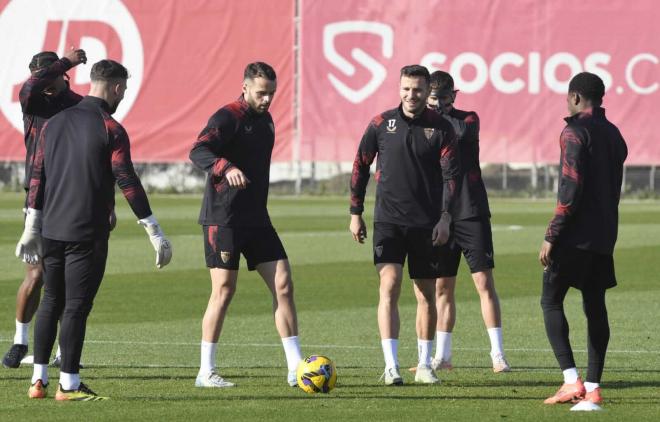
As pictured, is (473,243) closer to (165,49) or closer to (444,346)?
(444,346)

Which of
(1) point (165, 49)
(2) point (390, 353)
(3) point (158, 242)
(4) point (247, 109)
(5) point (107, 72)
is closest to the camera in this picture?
(3) point (158, 242)

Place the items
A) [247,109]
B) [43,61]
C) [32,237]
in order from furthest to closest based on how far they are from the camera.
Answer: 1. [43,61]
2. [247,109]
3. [32,237]

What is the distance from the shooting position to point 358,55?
43.7 m

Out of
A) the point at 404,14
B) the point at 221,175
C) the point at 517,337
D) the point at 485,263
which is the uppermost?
the point at 404,14

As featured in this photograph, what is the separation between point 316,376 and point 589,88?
8.45 feet

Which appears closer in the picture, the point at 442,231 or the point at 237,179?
the point at 237,179

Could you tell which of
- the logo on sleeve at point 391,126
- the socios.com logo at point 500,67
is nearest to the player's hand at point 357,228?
the logo on sleeve at point 391,126

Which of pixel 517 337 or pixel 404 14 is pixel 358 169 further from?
pixel 404 14

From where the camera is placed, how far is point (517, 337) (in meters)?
14.3

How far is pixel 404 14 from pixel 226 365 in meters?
32.3

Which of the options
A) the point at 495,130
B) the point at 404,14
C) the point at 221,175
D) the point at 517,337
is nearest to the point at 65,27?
the point at 404,14

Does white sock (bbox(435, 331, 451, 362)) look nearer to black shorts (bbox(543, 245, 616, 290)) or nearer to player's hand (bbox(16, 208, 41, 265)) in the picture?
black shorts (bbox(543, 245, 616, 290))

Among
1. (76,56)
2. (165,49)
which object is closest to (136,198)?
(76,56)

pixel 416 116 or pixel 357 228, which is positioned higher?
pixel 416 116
